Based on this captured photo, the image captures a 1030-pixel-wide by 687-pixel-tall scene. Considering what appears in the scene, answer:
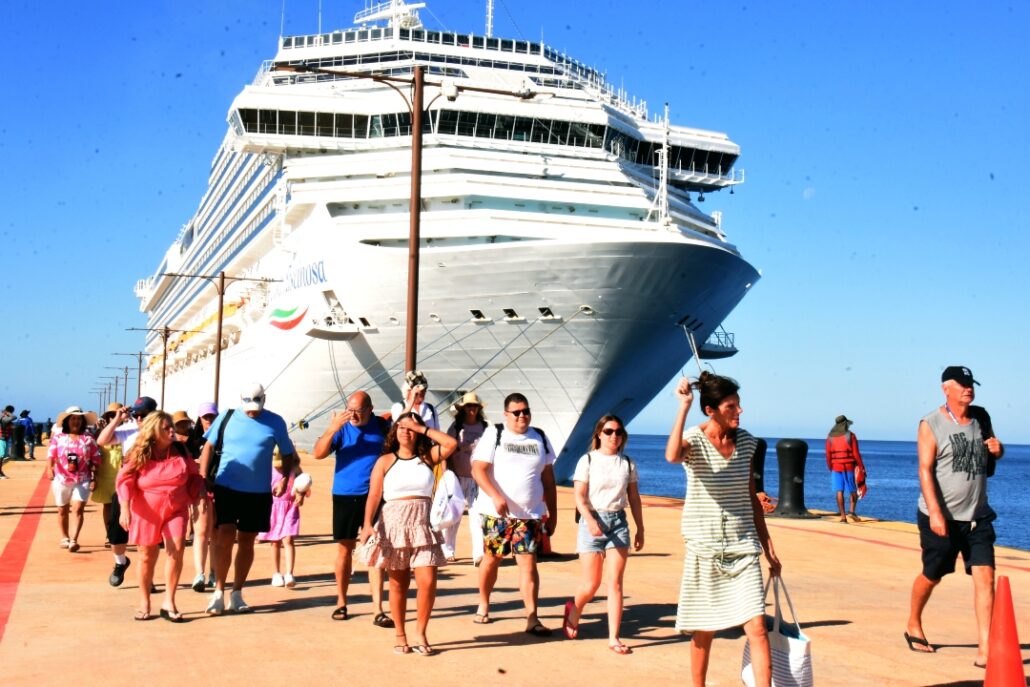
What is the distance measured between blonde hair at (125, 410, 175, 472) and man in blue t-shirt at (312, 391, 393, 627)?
108cm

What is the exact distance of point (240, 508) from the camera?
823 centimetres

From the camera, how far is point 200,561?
30.3 feet

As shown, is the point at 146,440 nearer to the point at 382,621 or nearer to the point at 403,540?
the point at 382,621

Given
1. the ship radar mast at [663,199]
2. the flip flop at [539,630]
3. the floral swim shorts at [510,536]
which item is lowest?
the flip flop at [539,630]

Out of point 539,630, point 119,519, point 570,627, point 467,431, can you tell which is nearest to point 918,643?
point 570,627

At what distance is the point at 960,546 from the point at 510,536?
263 centimetres

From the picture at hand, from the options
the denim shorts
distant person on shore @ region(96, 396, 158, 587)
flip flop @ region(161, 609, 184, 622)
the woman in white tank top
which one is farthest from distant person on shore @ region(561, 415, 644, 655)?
distant person on shore @ region(96, 396, 158, 587)

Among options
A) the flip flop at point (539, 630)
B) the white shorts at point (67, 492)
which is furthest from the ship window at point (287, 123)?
the flip flop at point (539, 630)

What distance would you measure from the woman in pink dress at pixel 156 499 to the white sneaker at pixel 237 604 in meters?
0.46

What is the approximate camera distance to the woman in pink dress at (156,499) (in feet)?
25.5

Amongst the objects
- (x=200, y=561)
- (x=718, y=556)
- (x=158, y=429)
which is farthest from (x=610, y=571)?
(x=200, y=561)

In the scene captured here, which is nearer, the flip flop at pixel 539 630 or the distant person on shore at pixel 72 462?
the flip flop at pixel 539 630

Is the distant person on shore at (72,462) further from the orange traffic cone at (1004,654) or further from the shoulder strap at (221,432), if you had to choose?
the orange traffic cone at (1004,654)

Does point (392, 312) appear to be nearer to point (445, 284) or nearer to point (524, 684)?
point (445, 284)
